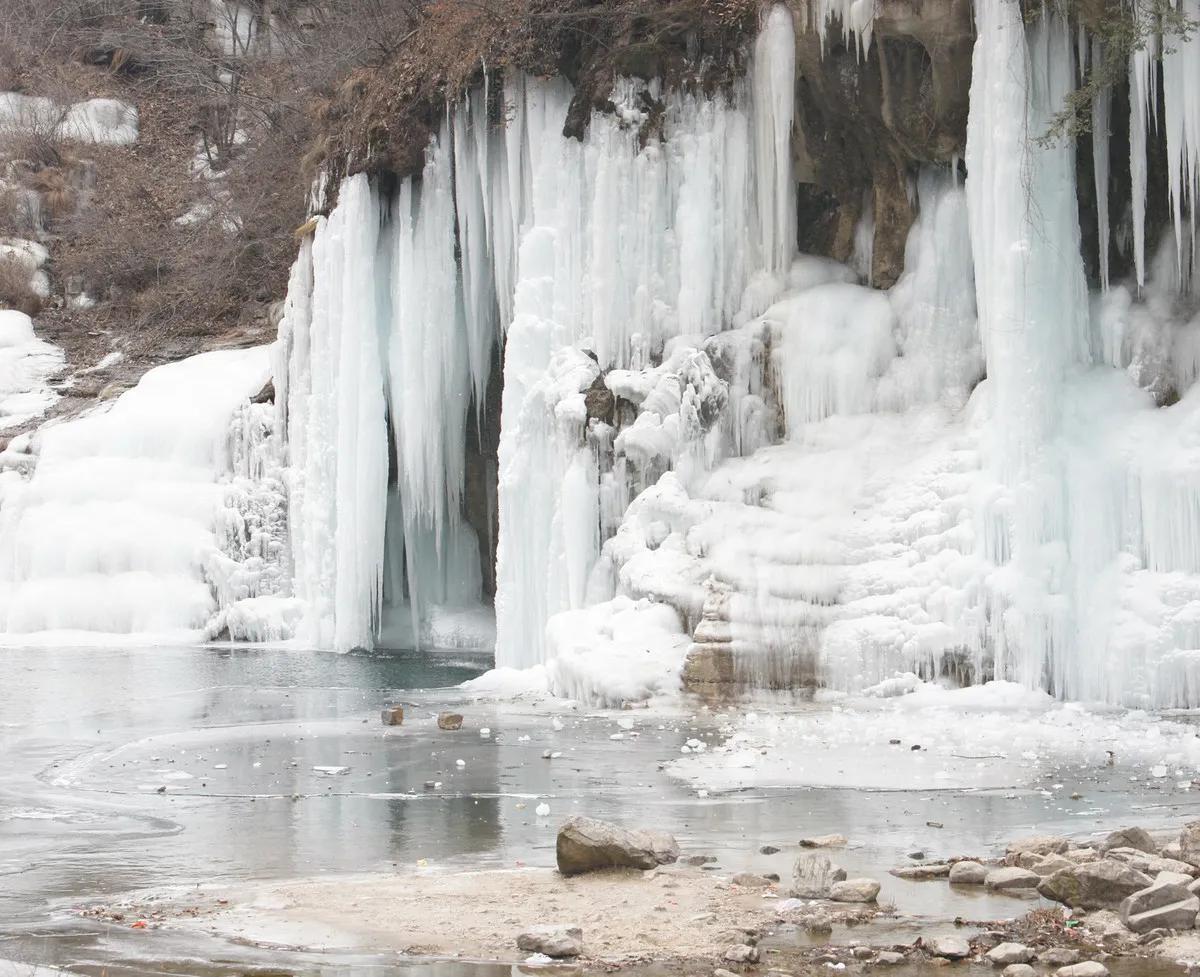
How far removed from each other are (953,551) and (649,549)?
3.21 metres

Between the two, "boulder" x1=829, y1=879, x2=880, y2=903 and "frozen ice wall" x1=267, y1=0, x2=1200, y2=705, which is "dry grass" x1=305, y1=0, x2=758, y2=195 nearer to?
"frozen ice wall" x1=267, y1=0, x2=1200, y2=705

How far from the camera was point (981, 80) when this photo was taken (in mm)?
14875

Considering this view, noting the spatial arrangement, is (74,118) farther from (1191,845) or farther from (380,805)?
(1191,845)

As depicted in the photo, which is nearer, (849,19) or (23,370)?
(849,19)

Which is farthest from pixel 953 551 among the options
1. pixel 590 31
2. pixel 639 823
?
pixel 590 31

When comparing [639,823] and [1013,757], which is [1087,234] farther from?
[639,823]

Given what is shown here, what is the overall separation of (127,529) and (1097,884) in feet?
67.5

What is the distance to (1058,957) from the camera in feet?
19.3

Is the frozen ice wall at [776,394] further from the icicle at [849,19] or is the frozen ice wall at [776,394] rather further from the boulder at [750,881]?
the boulder at [750,881]

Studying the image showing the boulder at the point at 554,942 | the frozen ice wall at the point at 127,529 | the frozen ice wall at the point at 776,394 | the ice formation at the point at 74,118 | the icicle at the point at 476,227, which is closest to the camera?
the boulder at the point at 554,942

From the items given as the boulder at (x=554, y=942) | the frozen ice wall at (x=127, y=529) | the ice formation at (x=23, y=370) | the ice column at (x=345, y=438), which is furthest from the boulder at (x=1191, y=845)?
the ice formation at (x=23, y=370)

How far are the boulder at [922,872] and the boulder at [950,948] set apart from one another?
1.22 m

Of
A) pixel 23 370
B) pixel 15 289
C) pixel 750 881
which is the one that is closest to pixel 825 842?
pixel 750 881

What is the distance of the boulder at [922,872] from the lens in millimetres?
7270
